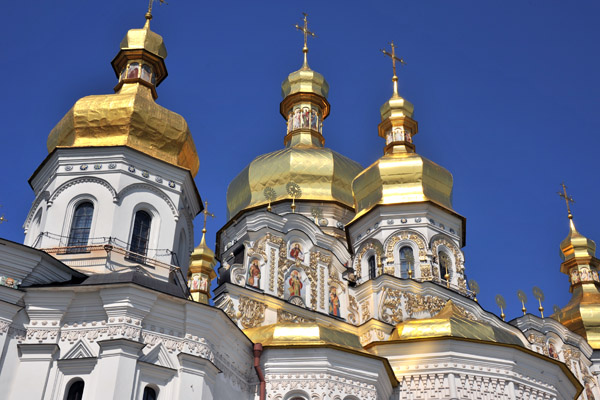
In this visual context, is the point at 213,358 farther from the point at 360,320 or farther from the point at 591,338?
the point at 591,338

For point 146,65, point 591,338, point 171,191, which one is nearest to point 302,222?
point 171,191

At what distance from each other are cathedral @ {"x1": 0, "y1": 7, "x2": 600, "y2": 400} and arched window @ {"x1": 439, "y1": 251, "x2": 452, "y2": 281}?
0.12 feet

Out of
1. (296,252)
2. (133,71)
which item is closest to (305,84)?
(133,71)

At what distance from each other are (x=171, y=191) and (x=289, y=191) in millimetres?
6121

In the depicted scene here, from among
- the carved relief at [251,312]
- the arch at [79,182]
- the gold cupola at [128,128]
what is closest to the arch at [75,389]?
the arch at [79,182]

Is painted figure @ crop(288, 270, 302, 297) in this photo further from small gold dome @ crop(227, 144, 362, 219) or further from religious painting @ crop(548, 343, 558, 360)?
religious painting @ crop(548, 343, 558, 360)

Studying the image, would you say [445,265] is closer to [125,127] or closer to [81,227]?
[125,127]

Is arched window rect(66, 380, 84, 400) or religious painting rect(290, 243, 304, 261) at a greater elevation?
religious painting rect(290, 243, 304, 261)

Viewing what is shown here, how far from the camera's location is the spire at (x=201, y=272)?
1620cm

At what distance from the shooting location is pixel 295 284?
60.8 feet

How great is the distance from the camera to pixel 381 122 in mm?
25266

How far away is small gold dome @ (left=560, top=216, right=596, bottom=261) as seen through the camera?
93.3 ft

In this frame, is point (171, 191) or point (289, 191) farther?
point (289, 191)

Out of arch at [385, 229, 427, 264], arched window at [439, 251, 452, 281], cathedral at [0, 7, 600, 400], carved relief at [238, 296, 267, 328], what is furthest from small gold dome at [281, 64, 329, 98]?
carved relief at [238, 296, 267, 328]
